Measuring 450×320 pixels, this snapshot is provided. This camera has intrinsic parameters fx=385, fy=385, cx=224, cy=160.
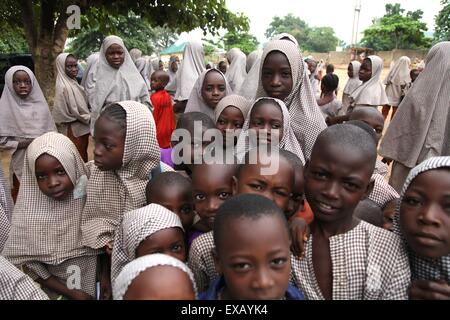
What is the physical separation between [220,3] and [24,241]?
7183 mm

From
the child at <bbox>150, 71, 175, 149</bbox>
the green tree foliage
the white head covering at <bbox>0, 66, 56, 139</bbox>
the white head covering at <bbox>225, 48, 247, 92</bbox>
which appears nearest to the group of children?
the child at <bbox>150, 71, 175, 149</bbox>

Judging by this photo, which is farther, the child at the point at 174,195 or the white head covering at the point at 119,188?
the white head covering at the point at 119,188

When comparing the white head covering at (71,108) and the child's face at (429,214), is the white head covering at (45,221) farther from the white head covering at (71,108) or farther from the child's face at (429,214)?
the white head covering at (71,108)

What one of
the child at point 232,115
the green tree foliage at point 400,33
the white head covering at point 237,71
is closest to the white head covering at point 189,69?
the white head covering at point 237,71

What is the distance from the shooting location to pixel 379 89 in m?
6.40

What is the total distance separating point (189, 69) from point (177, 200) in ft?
15.2

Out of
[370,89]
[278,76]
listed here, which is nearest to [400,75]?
[370,89]

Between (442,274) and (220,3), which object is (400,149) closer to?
(442,274)

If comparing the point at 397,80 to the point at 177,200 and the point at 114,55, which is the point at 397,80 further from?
the point at 177,200

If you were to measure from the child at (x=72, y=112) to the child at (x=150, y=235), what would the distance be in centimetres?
418

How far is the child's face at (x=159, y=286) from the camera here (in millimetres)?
1223

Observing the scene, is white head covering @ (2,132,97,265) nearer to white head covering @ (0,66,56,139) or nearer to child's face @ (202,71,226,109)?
child's face @ (202,71,226,109)

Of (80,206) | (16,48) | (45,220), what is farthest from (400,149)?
(16,48)

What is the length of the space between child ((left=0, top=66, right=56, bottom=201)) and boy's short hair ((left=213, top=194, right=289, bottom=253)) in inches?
155
